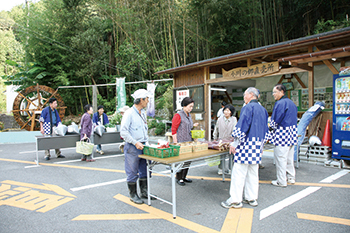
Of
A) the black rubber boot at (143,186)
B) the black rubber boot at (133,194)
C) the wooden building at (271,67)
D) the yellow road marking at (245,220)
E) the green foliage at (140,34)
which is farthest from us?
the green foliage at (140,34)

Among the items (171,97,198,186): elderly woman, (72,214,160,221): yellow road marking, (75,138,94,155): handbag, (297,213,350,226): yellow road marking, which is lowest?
(72,214,160,221): yellow road marking

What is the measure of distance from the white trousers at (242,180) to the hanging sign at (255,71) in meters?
4.09

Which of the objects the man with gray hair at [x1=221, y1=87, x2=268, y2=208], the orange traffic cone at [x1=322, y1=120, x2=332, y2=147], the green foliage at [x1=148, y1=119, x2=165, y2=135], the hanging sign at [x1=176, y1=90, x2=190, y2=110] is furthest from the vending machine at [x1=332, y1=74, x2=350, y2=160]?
the green foliage at [x1=148, y1=119, x2=165, y2=135]

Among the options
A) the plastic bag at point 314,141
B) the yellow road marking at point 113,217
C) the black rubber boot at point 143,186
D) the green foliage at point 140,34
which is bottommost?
the yellow road marking at point 113,217

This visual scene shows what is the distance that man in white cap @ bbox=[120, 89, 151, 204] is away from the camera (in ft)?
11.2

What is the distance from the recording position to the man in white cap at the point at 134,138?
3.42 m

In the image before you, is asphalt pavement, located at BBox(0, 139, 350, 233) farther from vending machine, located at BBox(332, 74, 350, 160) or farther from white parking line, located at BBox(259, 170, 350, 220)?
vending machine, located at BBox(332, 74, 350, 160)

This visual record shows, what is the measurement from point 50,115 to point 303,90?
907 centimetres

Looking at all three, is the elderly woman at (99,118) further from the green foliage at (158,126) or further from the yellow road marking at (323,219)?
the yellow road marking at (323,219)

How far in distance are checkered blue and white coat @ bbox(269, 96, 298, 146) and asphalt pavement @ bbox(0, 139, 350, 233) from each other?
887 millimetres

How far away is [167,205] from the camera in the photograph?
11.6ft

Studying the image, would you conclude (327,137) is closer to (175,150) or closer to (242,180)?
(242,180)

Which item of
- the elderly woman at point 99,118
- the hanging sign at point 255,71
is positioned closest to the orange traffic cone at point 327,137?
the hanging sign at point 255,71

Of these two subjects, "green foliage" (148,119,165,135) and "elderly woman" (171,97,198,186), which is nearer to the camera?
"elderly woman" (171,97,198,186)
